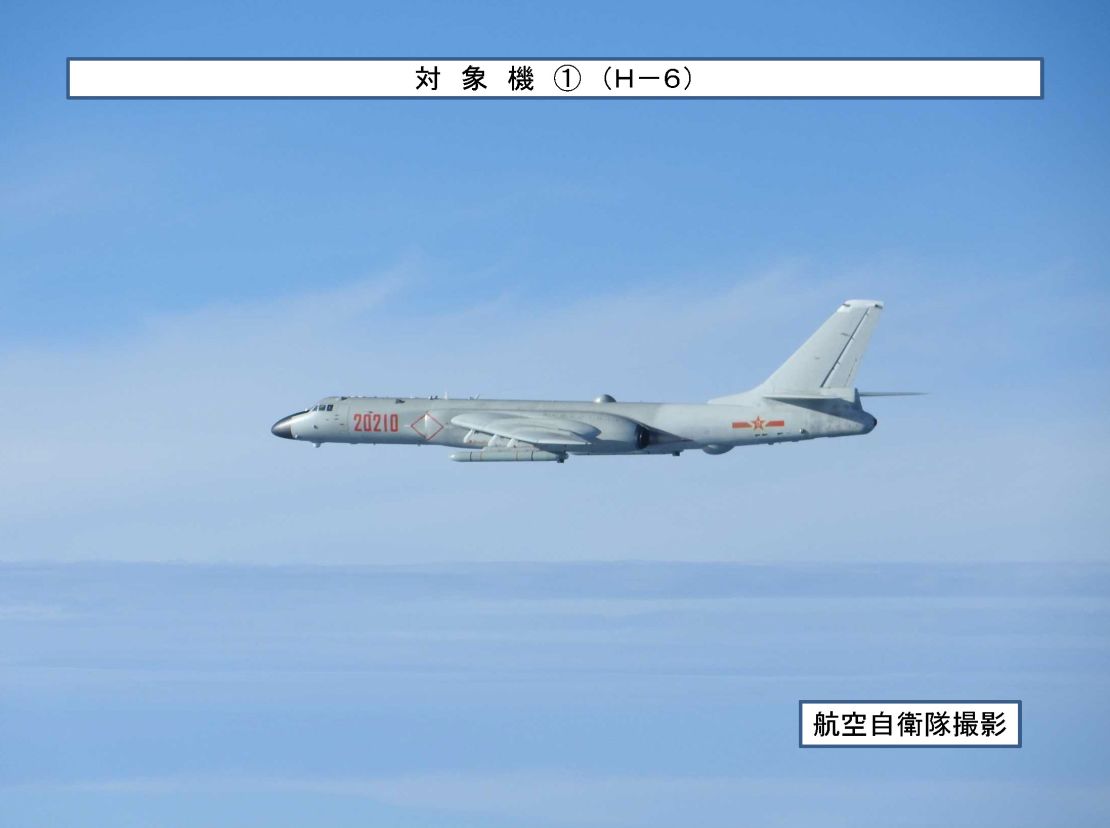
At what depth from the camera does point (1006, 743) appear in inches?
1337

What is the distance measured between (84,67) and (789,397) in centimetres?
2425

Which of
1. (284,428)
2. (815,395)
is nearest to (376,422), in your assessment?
(284,428)

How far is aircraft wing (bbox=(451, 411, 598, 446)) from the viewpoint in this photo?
4884cm

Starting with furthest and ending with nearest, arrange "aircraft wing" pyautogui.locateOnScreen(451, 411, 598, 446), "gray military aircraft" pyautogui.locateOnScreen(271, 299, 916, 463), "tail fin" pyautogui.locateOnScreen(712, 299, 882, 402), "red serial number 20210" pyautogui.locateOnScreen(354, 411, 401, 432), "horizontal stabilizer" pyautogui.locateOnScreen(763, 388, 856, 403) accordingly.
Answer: "red serial number 20210" pyautogui.locateOnScreen(354, 411, 401, 432), "aircraft wing" pyautogui.locateOnScreen(451, 411, 598, 446), "gray military aircraft" pyautogui.locateOnScreen(271, 299, 916, 463), "tail fin" pyautogui.locateOnScreen(712, 299, 882, 402), "horizontal stabilizer" pyautogui.locateOnScreen(763, 388, 856, 403)

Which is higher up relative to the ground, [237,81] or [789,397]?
[237,81]

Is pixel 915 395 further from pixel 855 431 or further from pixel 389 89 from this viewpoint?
pixel 389 89

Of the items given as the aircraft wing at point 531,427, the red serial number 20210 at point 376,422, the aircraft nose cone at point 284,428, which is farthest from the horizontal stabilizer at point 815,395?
the aircraft nose cone at point 284,428

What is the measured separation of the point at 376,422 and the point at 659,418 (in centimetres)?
1162

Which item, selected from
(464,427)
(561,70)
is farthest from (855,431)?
(561,70)

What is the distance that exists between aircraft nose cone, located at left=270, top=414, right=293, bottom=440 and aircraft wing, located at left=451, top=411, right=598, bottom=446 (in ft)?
27.9

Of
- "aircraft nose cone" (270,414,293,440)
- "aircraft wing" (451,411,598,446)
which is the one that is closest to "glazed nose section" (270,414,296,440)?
"aircraft nose cone" (270,414,293,440)

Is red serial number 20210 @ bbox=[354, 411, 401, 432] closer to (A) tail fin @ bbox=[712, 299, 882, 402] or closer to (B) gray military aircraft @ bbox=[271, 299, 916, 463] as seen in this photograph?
(B) gray military aircraft @ bbox=[271, 299, 916, 463]

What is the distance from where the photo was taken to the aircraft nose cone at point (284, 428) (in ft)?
187

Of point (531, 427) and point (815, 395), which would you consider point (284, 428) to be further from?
point (815, 395)
